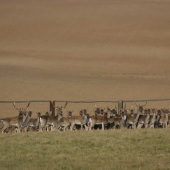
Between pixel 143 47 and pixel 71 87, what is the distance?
114 feet

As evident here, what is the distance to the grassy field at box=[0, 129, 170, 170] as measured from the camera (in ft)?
32.8

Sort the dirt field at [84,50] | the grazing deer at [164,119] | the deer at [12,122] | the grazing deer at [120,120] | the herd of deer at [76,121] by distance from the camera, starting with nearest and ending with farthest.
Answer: the deer at [12,122]
the herd of deer at [76,121]
the grazing deer at [120,120]
the grazing deer at [164,119]
the dirt field at [84,50]

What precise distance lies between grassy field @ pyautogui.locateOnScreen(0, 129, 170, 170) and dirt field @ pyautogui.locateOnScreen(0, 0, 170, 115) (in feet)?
53.2

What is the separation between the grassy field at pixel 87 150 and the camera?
10000 millimetres

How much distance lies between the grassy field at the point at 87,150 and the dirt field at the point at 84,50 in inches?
638

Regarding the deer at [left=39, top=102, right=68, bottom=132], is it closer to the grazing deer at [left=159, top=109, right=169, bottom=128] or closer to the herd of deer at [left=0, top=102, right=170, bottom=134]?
the herd of deer at [left=0, top=102, right=170, bottom=134]

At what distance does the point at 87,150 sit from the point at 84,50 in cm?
5477

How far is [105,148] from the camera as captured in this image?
1181 cm

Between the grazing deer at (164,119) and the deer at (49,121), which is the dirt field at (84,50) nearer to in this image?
the grazing deer at (164,119)

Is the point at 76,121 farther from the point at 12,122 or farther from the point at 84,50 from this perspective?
the point at 84,50

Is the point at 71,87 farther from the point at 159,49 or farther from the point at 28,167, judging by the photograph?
the point at 159,49

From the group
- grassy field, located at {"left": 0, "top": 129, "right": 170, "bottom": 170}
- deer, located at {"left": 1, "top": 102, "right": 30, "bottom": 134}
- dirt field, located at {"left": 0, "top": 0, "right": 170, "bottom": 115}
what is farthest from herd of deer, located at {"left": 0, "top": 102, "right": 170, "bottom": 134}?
dirt field, located at {"left": 0, "top": 0, "right": 170, "bottom": 115}

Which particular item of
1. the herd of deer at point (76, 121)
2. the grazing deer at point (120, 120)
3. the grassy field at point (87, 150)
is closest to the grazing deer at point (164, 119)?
the herd of deer at point (76, 121)

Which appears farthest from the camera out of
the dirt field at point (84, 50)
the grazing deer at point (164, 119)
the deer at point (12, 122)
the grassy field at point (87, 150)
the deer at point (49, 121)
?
the dirt field at point (84, 50)
